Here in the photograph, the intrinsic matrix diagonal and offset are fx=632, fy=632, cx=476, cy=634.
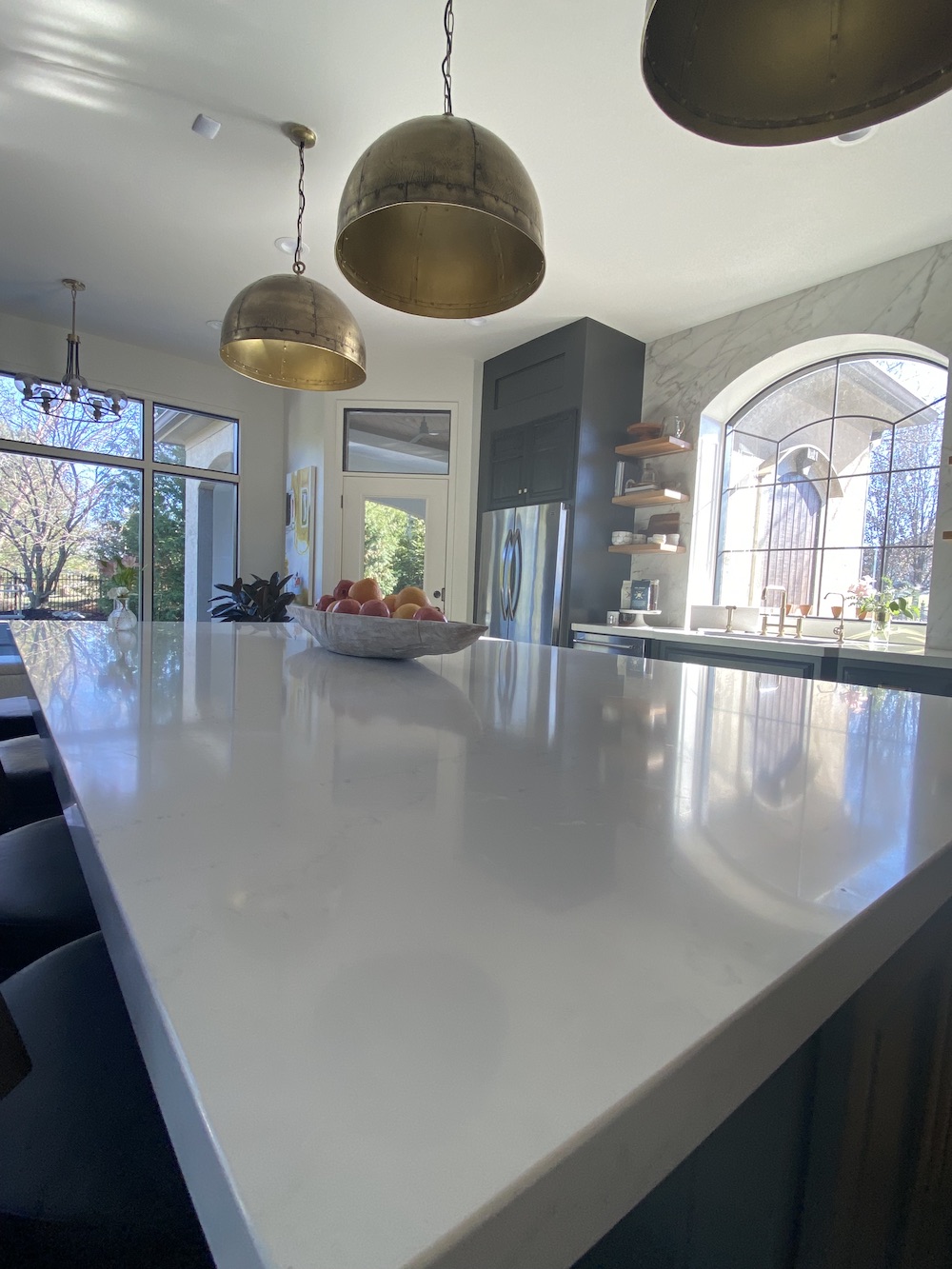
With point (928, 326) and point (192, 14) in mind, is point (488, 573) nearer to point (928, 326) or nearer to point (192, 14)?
point (928, 326)

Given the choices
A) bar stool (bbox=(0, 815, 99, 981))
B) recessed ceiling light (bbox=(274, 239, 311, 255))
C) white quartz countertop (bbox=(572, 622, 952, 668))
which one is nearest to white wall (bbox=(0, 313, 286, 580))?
recessed ceiling light (bbox=(274, 239, 311, 255))

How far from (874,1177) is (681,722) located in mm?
444

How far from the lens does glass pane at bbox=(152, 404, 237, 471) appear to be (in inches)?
221

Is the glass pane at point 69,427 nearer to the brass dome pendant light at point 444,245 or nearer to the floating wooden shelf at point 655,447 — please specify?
the floating wooden shelf at point 655,447

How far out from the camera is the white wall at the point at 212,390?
489 centimetres

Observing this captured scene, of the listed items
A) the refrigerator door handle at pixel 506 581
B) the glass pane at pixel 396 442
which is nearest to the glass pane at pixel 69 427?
the glass pane at pixel 396 442

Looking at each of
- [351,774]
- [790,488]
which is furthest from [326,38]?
[790,488]

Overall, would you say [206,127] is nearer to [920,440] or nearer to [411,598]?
[411,598]

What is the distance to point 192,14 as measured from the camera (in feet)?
7.00

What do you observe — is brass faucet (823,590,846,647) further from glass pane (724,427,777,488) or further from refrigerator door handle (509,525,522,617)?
refrigerator door handle (509,525,522,617)

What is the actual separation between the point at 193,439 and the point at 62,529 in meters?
1.38

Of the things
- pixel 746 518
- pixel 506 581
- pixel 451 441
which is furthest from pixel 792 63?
pixel 451 441

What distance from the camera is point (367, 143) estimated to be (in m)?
2.73

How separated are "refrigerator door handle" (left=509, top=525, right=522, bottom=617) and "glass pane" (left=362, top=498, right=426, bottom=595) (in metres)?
0.96
